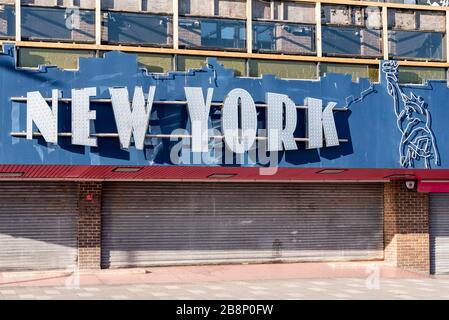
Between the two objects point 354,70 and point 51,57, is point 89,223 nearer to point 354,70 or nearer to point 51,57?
point 51,57

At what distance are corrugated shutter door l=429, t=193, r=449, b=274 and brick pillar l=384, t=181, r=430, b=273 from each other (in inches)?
16.6

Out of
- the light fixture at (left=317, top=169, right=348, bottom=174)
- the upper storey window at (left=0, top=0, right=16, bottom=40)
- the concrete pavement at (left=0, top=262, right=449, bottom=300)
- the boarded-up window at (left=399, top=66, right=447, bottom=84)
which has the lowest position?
the concrete pavement at (left=0, top=262, right=449, bottom=300)

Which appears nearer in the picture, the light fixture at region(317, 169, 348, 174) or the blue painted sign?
the blue painted sign

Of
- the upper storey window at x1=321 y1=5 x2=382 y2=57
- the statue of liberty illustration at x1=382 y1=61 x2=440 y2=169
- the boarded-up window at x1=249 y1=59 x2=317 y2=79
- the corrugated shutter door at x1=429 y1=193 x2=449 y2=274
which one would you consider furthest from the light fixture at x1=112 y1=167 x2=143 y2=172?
the corrugated shutter door at x1=429 y1=193 x2=449 y2=274

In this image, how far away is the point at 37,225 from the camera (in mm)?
23359

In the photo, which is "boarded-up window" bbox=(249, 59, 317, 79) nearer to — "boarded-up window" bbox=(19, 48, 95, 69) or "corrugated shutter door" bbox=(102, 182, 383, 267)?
"corrugated shutter door" bbox=(102, 182, 383, 267)

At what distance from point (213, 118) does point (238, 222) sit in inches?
190

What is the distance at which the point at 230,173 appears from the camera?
23.1 metres

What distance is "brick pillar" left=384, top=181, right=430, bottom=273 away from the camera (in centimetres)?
2597

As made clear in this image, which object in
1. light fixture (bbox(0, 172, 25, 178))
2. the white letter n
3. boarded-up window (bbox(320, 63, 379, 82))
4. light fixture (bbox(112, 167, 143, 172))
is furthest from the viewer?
boarded-up window (bbox(320, 63, 379, 82))

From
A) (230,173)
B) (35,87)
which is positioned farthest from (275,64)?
(35,87)
